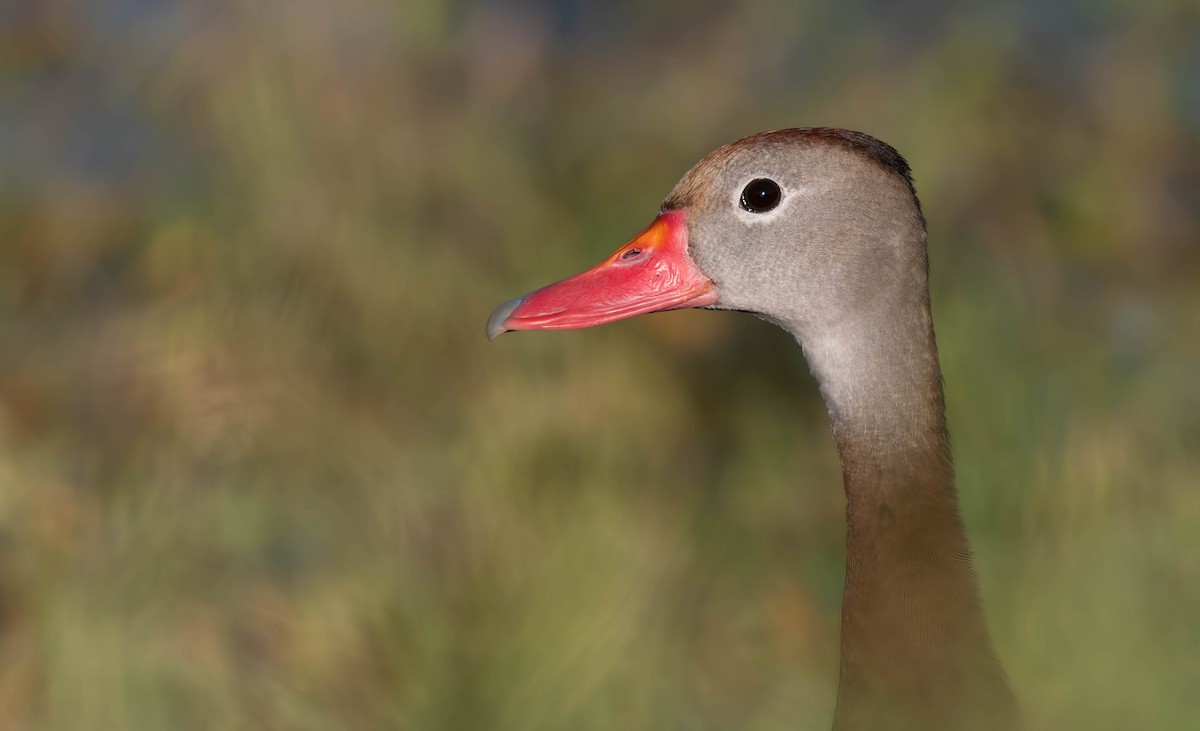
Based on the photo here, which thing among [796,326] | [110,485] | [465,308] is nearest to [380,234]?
[465,308]

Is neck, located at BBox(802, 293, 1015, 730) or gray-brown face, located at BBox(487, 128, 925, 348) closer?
neck, located at BBox(802, 293, 1015, 730)

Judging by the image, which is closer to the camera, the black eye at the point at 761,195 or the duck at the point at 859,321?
the duck at the point at 859,321

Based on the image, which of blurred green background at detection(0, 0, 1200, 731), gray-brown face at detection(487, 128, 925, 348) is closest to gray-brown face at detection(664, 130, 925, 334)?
gray-brown face at detection(487, 128, 925, 348)

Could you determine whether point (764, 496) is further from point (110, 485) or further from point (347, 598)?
point (110, 485)

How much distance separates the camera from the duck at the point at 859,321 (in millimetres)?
2039

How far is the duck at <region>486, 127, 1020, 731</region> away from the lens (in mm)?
2039

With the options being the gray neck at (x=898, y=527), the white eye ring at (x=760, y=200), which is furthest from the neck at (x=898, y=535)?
the white eye ring at (x=760, y=200)

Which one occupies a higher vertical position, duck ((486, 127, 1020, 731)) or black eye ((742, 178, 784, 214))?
black eye ((742, 178, 784, 214))

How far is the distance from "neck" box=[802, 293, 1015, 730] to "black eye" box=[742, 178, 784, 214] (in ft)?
0.82

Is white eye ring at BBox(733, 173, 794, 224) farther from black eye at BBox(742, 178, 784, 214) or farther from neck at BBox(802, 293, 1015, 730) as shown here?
neck at BBox(802, 293, 1015, 730)

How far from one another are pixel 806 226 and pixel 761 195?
100mm

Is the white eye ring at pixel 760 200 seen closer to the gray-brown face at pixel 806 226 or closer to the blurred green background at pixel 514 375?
the gray-brown face at pixel 806 226

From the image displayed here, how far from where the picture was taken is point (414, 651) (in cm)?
224

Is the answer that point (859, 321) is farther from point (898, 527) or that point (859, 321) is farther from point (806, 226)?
point (898, 527)
